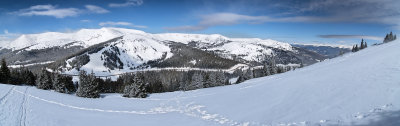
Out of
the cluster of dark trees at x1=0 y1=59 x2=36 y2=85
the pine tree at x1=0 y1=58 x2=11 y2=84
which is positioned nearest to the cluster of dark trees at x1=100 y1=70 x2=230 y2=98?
the cluster of dark trees at x1=0 y1=59 x2=36 y2=85

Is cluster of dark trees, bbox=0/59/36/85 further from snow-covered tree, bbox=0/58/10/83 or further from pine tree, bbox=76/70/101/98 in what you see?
pine tree, bbox=76/70/101/98

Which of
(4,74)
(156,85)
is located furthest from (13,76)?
(156,85)

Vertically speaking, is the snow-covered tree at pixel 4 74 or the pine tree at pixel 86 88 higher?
the snow-covered tree at pixel 4 74

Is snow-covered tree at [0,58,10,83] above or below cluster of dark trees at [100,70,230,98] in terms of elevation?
above

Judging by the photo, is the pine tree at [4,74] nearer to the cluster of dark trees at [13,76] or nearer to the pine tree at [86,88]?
the cluster of dark trees at [13,76]

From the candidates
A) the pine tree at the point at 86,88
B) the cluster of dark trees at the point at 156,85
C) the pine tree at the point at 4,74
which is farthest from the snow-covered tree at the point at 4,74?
the pine tree at the point at 86,88

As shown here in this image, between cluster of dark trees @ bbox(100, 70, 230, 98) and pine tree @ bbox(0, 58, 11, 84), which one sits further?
pine tree @ bbox(0, 58, 11, 84)

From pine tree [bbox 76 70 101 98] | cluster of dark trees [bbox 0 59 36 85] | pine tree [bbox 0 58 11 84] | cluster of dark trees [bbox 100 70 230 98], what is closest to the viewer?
pine tree [bbox 76 70 101 98]

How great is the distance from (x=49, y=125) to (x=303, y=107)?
21.6 metres

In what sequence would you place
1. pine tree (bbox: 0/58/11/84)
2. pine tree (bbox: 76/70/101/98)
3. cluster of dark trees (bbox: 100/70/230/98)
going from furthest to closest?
pine tree (bbox: 0/58/11/84)
cluster of dark trees (bbox: 100/70/230/98)
pine tree (bbox: 76/70/101/98)

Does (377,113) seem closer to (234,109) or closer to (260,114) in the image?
(260,114)

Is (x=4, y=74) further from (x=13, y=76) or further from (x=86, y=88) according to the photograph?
(x=86, y=88)

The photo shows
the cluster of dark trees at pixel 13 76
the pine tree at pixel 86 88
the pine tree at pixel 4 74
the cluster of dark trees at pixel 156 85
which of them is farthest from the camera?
the cluster of dark trees at pixel 13 76

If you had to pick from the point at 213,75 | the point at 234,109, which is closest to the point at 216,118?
the point at 234,109
